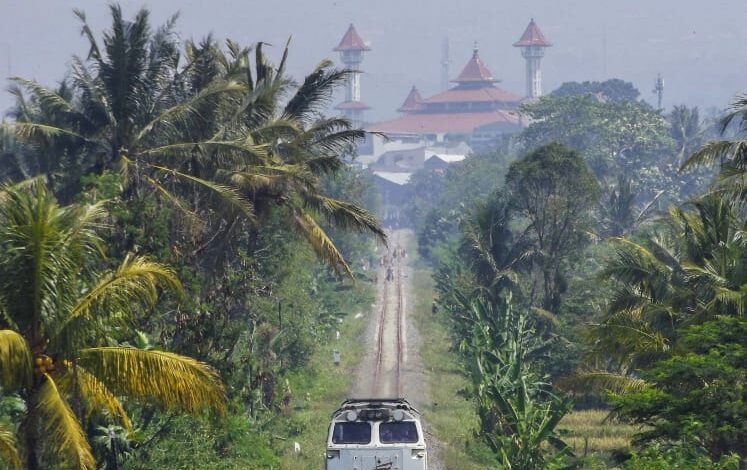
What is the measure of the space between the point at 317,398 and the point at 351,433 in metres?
19.3

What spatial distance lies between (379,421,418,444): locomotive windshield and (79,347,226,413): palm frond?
634 centimetres

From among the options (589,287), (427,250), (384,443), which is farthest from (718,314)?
(427,250)

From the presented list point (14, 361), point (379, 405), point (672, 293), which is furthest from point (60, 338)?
point (672, 293)

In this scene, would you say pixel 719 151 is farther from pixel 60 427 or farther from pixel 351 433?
pixel 60 427

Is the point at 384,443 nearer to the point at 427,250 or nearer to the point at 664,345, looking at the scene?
the point at 664,345

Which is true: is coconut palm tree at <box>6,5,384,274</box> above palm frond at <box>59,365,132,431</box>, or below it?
above

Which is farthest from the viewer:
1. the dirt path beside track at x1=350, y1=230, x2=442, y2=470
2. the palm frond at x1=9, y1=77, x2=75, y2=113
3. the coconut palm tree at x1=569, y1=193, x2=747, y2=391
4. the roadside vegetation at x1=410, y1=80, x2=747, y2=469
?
the dirt path beside track at x1=350, y1=230, x2=442, y2=470

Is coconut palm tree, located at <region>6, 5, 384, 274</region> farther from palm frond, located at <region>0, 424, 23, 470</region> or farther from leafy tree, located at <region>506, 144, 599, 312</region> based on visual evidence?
leafy tree, located at <region>506, 144, 599, 312</region>

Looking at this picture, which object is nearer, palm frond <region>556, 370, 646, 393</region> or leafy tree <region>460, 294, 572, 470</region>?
palm frond <region>556, 370, 646, 393</region>

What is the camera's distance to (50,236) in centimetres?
1436

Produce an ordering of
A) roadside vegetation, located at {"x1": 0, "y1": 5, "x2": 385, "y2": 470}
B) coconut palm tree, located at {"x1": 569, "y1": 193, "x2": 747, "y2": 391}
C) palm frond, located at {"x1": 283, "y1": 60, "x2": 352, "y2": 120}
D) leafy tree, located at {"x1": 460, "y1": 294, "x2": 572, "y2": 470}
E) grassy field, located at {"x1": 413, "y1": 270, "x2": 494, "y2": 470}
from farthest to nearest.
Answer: grassy field, located at {"x1": 413, "y1": 270, "x2": 494, "y2": 470}
palm frond, located at {"x1": 283, "y1": 60, "x2": 352, "y2": 120}
leafy tree, located at {"x1": 460, "y1": 294, "x2": 572, "y2": 470}
roadside vegetation, located at {"x1": 0, "y1": 5, "x2": 385, "y2": 470}
coconut palm tree, located at {"x1": 569, "y1": 193, "x2": 747, "y2": 391}

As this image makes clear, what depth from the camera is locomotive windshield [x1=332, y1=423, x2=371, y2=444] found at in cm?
2059

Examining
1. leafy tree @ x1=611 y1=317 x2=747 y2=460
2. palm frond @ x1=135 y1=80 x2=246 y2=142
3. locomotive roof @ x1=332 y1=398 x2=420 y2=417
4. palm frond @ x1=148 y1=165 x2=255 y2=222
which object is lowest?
locomotive roof @ x1=332 y1=398 x2=420 y2=417

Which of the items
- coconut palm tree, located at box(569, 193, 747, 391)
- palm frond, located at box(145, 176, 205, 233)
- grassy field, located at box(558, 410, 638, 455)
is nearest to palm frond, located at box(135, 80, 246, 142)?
palm frond, located at box(145, 176, 205, 233)
